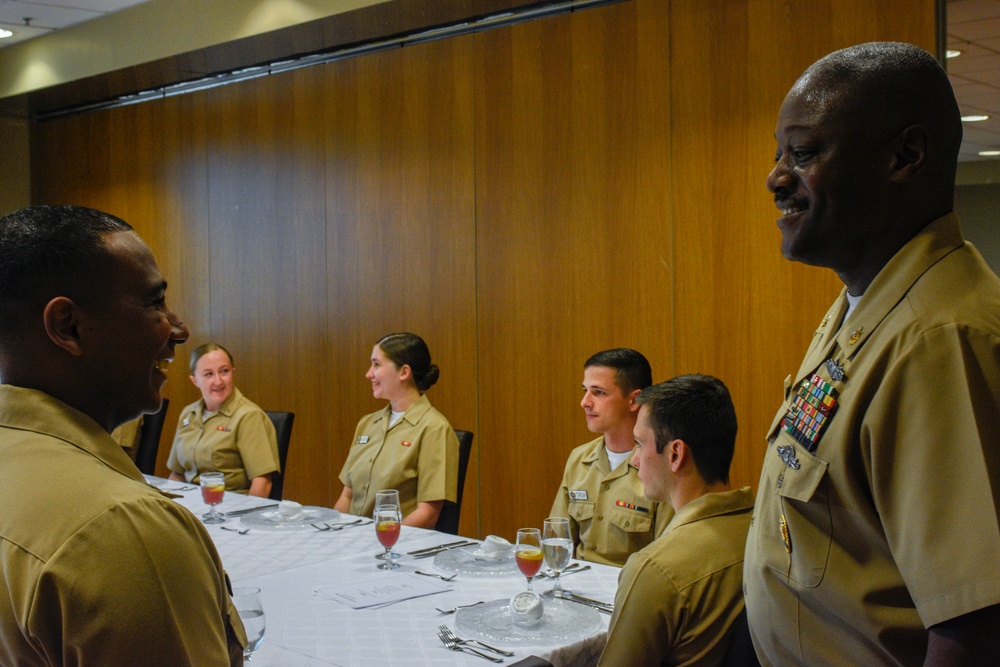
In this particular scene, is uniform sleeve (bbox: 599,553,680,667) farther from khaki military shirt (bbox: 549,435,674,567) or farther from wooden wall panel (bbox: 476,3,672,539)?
wooden wall panel (bbox: 476,3,672,539)

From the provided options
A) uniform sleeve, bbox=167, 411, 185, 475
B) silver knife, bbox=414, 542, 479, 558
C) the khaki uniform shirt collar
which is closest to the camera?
the khaki uniform shirt collar

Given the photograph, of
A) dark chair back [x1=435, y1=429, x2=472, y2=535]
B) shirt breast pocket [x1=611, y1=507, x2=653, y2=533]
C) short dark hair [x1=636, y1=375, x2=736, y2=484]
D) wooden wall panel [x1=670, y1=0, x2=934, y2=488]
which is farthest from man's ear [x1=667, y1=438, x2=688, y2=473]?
wooden wall panel [x1=670, y1=0, x2=934, y2=488]

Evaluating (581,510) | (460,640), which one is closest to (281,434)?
(581,510)

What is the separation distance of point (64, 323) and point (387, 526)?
67.5 inches

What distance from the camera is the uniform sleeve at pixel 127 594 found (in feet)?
3.34

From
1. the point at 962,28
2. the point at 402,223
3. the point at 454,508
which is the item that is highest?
the point at 962,28

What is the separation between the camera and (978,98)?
7.34 meters

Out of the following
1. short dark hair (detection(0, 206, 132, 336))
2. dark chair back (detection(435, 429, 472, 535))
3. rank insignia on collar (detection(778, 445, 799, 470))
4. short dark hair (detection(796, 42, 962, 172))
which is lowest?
dark chair back (detection(435, 429, 472, 535))

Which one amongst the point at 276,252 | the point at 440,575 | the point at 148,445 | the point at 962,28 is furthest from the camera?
the point at 276,252

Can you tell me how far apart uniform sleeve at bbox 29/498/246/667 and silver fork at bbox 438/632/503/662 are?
990 mm

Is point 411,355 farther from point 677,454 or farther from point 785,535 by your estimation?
point 785,535

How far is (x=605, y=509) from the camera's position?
3.28 meters

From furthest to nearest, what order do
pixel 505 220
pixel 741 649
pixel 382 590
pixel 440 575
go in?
1. pixel 505 220
2. pixel 440 575
3. pixel 382 590
4. pixel 741 649

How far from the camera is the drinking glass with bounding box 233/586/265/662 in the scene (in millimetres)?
1845
